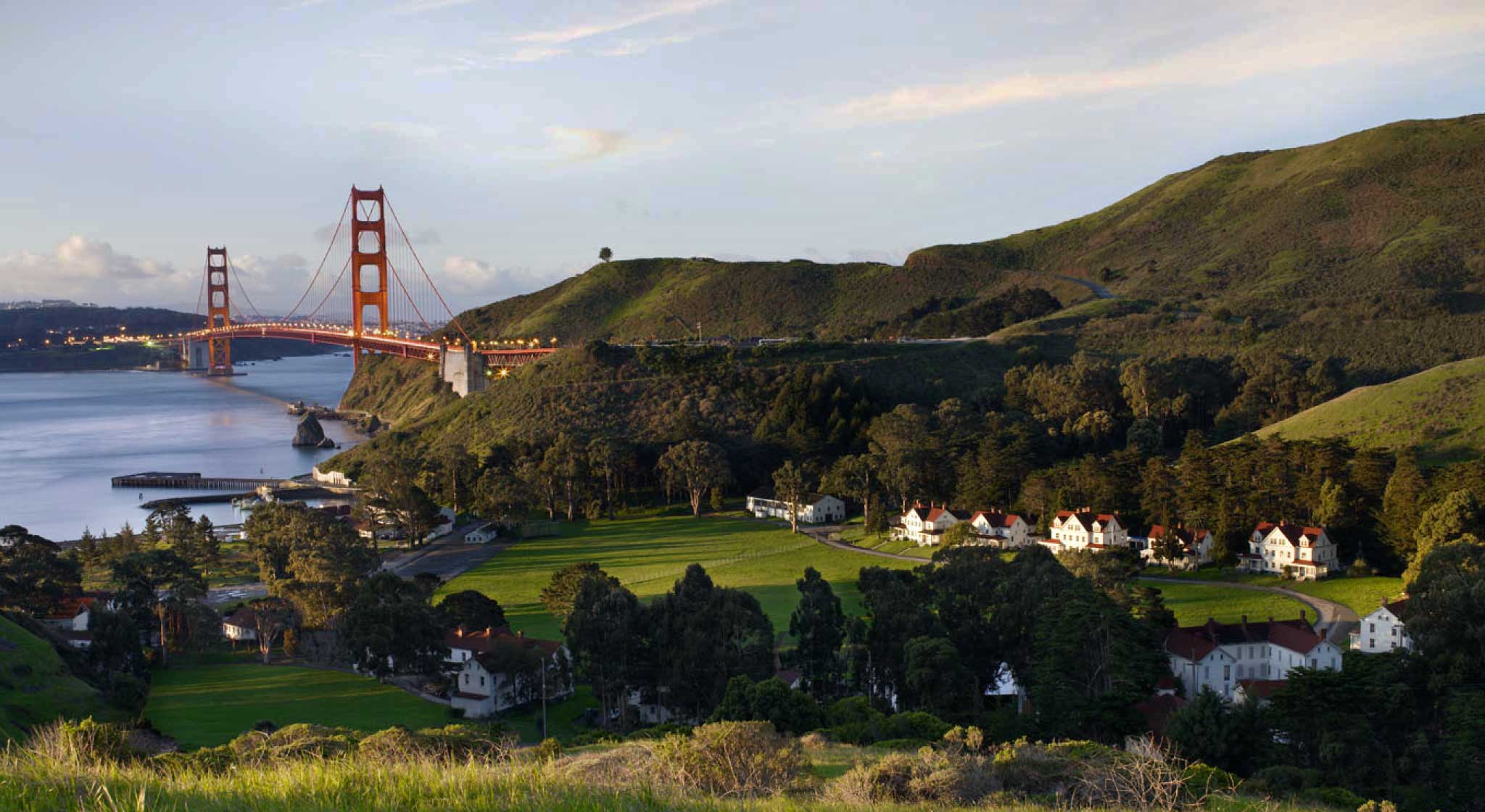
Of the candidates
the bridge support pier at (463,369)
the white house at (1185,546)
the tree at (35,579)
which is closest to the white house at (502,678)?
the tree at (35,579)

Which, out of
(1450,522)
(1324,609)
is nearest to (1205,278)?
(1450,522)

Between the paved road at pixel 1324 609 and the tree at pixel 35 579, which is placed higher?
the tree at pixel 35 579

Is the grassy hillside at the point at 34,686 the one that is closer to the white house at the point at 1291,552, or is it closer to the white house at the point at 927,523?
the white house at the point at 927,523

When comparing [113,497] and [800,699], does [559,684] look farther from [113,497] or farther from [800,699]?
[113,497]

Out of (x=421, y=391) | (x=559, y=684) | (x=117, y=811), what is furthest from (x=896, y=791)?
(x=421, y=391)

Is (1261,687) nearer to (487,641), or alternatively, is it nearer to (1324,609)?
(1324,609)
